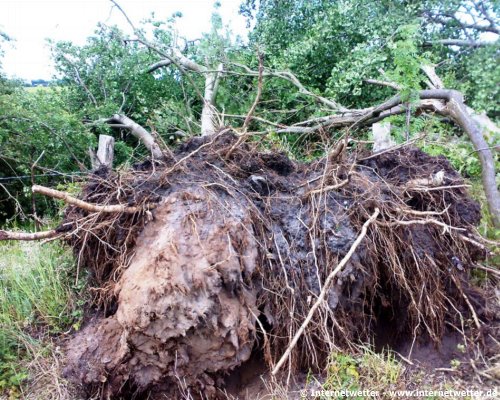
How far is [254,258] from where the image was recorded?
9.46 feet

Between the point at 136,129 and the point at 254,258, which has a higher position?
the point at 136,129

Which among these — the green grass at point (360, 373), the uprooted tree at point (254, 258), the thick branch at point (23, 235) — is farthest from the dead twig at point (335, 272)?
the thick branch at point (23, 235)

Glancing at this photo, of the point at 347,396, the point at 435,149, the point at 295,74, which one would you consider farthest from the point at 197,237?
the point at 295,74

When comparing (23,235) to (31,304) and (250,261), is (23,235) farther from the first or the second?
(250,261)

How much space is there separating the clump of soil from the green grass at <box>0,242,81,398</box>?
534 millimetres

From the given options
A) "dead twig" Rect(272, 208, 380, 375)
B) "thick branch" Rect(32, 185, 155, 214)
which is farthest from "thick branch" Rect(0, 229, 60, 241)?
"dead twig" Rect(272, 208, 380, 375)

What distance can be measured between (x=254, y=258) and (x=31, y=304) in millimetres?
2068

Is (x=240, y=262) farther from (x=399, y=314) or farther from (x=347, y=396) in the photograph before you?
(x=399, y=314)

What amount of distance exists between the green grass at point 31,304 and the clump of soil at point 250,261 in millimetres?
534

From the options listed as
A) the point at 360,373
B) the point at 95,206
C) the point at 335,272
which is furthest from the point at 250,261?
the point at 95,206

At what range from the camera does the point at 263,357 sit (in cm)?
294

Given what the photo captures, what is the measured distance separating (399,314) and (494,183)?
1.75 metres

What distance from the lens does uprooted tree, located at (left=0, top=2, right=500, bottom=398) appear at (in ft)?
8.71

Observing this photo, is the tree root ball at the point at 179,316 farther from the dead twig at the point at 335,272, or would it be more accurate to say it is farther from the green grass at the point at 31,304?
the green grass at the point at 31,304
